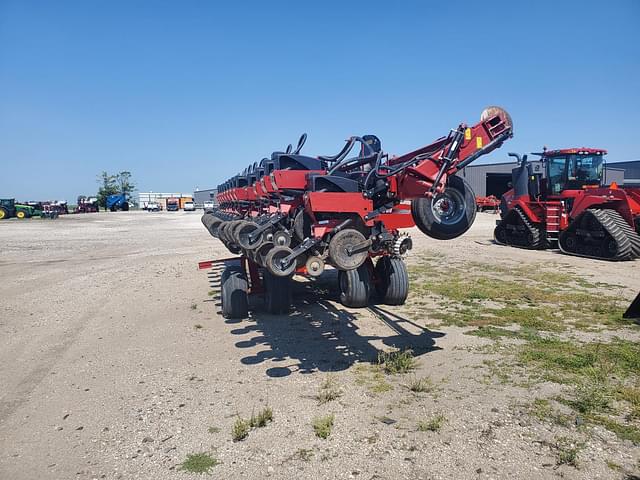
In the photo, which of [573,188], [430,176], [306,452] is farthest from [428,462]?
[573,188]

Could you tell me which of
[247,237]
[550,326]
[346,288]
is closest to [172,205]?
[346,288]

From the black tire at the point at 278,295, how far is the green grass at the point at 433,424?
12.7 feet

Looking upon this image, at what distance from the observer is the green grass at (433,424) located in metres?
3.74

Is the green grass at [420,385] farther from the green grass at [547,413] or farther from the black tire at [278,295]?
the black tire at [278,295]

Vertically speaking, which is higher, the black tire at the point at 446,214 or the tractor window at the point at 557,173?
the tractor window at the point at 557,173

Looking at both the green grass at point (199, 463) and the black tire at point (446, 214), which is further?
the black tire at point (446, 214)

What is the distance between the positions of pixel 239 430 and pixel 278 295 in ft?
12.3

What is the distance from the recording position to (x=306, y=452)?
3496mm

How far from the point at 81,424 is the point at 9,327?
4.11 metres

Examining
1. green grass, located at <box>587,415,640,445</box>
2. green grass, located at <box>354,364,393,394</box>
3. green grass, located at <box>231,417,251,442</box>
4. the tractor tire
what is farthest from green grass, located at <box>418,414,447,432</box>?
the tractor tire

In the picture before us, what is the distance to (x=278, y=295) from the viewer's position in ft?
24.4

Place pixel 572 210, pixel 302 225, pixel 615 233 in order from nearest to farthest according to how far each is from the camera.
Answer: pixel 302 225 < pixel 615 233 < pixel 572 210

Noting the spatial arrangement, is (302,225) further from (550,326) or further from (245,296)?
(550,326)

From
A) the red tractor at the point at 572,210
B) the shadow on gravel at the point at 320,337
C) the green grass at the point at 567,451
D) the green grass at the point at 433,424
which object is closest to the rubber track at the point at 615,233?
the red tractor at the point at 572,210
